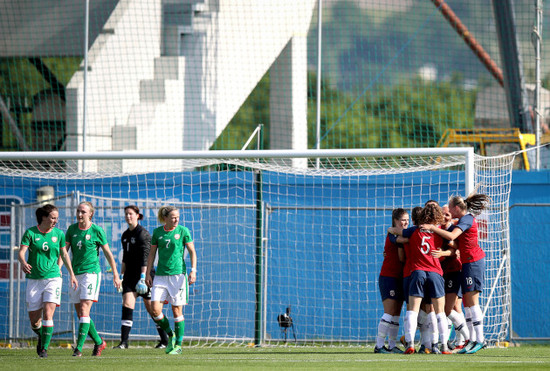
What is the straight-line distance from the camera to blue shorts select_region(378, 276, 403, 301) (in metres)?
9.74

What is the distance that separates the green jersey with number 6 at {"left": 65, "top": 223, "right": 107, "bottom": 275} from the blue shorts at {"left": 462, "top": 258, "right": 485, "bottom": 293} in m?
4.15

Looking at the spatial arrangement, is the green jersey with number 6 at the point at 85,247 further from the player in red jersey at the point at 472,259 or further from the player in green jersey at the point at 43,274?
the player in red jersey at the point at 472,259

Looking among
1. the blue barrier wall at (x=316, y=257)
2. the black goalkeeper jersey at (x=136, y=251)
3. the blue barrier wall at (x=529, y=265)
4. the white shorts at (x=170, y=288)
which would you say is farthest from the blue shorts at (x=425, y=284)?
the blue barrier wall at (x=529, y=265)

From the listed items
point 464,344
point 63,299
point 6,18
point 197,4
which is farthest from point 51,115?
point 464,344

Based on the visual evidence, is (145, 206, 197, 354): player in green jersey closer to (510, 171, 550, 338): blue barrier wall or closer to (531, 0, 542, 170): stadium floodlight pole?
(510, 171, 550, 338): blue barrier wall

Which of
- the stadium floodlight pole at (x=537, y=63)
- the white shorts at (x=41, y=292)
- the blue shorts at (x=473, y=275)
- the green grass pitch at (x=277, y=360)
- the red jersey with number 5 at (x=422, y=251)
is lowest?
the green grass pitch at (x=277, y=360)

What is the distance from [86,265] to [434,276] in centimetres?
390

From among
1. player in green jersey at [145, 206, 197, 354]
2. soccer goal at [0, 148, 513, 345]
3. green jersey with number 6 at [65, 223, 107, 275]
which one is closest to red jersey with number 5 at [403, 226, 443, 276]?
player in green jersey at [145, 206, 197, 354]

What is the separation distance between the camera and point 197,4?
15.9 meters

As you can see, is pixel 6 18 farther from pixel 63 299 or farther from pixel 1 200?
pixel 63 299

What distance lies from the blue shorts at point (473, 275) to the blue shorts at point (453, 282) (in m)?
0.11

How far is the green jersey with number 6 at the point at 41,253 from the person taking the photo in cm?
966

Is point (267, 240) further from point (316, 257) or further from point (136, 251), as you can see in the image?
point (136, 251)

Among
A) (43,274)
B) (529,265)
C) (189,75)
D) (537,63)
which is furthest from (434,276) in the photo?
(189,75)
